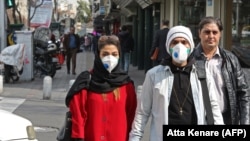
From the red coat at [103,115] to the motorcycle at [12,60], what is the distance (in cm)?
1256

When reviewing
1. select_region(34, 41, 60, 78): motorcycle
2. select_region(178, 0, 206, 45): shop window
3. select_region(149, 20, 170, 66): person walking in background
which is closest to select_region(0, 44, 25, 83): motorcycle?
select_region(34, 41, 60, 78): motorcycle

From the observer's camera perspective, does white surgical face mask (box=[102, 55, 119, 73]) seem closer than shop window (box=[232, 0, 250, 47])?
Yes

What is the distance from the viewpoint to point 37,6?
97.7 feet

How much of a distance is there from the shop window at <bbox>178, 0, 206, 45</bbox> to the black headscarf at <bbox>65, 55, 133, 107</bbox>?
10945 mm

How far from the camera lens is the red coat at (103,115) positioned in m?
4.42

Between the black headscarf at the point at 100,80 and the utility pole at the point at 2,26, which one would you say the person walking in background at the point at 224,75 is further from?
the utility pole at the point at 2,26

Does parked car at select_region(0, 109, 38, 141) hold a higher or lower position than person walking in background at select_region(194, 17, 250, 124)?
lower

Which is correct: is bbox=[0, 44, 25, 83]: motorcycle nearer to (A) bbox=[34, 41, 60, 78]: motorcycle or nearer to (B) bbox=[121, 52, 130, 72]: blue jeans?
(A) bbox=[34, 41, 60, 78]: motorcycle

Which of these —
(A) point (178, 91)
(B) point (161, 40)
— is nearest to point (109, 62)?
(A) point (178, 91)

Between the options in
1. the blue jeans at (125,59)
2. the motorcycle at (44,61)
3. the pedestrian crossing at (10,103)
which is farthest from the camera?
the blue jeans at (125,59)

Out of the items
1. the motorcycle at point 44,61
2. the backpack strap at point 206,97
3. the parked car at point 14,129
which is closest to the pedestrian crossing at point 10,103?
the motorcycle at point 44,61

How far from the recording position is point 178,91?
3.96 meters

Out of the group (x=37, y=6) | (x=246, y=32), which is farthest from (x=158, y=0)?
(x=37, y=6)

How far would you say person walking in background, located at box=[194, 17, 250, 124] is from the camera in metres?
4.37
